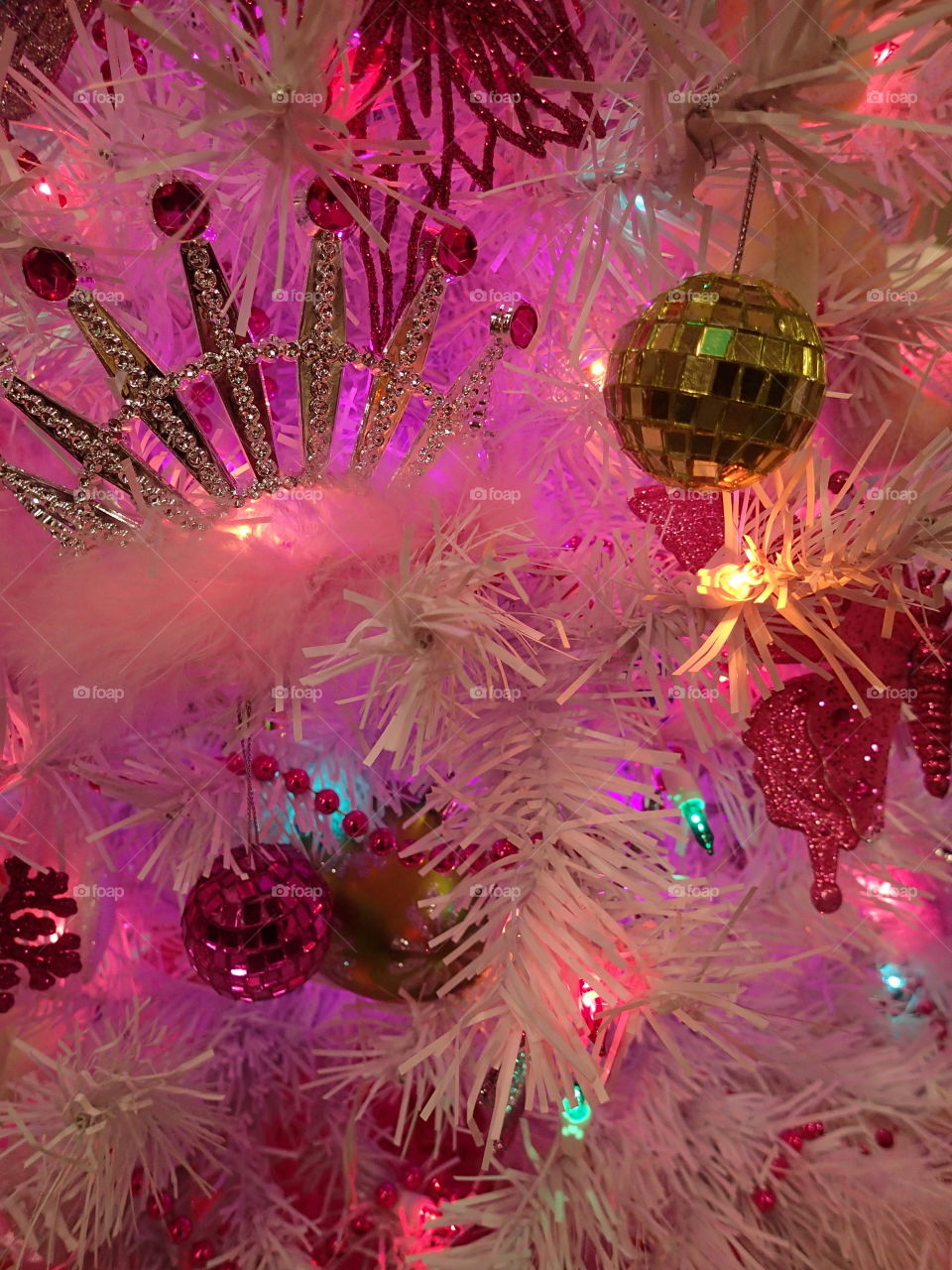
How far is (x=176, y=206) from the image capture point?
414 mm

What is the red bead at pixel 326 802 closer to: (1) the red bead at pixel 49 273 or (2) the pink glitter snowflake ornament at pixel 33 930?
(2) the pink glitter snowflake ornament at pixel 33 930

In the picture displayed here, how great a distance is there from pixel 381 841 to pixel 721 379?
15.6 inches

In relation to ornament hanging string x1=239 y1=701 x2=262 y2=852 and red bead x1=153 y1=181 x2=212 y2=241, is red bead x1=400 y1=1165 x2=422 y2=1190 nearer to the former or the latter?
ornament hanging string x1=239 y1=701 x2=262 y2=852

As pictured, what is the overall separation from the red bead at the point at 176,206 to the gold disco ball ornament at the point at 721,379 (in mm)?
221

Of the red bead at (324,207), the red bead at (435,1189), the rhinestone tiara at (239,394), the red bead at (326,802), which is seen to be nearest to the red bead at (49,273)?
the rhinestone tiara at (239,394)

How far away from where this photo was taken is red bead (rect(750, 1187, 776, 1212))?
22.9 inches

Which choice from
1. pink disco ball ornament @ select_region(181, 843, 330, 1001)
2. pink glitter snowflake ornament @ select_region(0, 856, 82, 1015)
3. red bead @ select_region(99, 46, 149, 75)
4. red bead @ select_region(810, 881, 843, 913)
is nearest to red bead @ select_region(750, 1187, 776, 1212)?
red bead @ select_region(810, 881, 843, 913)

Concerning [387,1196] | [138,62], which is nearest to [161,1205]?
[387,1196]

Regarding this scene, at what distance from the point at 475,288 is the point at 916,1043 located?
65 centimetres

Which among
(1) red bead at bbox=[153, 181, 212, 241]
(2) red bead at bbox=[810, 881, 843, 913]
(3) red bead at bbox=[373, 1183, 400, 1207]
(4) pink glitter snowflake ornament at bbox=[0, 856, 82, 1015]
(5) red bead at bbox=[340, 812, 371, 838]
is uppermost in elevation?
(1) red bead at bbox=[153, 181, 212, 241]

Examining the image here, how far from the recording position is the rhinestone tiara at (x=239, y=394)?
1.46 ft

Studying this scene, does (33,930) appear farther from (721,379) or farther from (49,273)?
(721,379)

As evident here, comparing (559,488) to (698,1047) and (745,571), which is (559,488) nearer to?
(745,571)

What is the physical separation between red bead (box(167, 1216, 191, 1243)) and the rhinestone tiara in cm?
50
